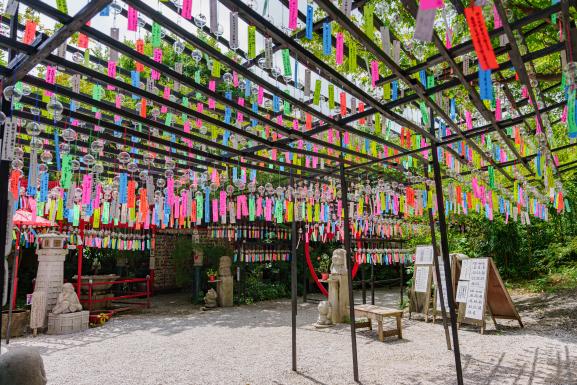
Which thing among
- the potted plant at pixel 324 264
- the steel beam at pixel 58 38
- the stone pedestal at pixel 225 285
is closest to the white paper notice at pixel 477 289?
the potted plant at pixel 324 264

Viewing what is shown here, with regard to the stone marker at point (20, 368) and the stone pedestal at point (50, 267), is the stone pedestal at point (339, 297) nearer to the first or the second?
the stone pedestal at point (50, 267)

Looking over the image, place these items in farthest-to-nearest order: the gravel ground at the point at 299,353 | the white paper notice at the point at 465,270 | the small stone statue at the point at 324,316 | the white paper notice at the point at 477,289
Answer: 1. the small stone statue at the point at 324,316
2. the white paper notice at the point at 465,270
3. the white paper notice at the point at 477,289
4. the gravel ground at the point at 299,353

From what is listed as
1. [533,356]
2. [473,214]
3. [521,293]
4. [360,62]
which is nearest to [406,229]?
[473,214]

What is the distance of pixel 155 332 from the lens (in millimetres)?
7188

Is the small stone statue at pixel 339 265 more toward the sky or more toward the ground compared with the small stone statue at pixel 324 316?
more toward the sky

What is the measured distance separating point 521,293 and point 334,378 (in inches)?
341

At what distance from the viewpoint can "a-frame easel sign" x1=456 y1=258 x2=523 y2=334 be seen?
677 centimetres

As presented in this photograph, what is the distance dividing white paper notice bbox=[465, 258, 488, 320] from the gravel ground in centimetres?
35

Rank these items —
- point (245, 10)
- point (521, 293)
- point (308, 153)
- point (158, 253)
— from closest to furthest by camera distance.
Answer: point (245, 10), point (308, 153), point (521, 293), point (158, 253)

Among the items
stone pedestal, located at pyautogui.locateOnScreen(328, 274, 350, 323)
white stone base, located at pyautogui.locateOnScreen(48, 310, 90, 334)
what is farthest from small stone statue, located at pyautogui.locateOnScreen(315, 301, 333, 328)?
white stone base, located at pyautogui.locateOnScreen(48, 310, 90, 334)

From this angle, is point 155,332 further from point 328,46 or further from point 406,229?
point 406,229

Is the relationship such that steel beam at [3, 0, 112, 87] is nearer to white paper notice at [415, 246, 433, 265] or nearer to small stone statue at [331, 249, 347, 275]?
small stone statue at [331, 249, 347, 275]

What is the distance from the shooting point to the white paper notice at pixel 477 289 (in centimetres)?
672

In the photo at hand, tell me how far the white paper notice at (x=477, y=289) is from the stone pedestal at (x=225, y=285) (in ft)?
21.1
